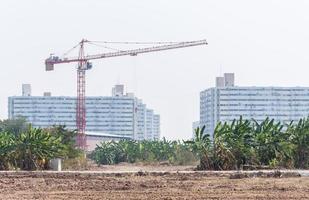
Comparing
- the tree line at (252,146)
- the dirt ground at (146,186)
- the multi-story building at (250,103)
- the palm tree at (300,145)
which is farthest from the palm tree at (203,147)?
the multi-story building at (250,103)

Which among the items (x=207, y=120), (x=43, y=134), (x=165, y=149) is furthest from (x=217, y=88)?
(x=43, y=134)

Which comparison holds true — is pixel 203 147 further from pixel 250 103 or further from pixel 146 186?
pixel 250 103

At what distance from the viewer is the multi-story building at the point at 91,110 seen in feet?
523

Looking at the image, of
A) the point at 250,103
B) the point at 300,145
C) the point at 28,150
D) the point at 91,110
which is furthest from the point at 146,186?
the point at 91,110

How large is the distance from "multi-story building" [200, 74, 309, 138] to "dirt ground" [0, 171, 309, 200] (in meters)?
101

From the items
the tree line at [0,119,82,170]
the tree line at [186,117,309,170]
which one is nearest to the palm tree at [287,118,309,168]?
the tree line at [186,117,309,170]

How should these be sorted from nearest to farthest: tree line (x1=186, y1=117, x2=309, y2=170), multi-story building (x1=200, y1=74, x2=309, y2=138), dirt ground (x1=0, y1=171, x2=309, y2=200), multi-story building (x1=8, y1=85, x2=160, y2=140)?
dirt ground (x1=0, y1=171, x2=309, y2=200)
tree line (x1=186, y1=117, x2=309, y2=170)
multi-story building (x1=200, y1=74, x2=309, y2=138)
multi-story building (x1=8, y1=85, x2=160, y2=140)

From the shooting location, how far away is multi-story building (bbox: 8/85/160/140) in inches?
6280

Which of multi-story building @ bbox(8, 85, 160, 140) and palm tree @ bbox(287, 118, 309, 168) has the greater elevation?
multi-story building @ bbox(8, 85, 160, 140)

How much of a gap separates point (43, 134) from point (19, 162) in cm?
175

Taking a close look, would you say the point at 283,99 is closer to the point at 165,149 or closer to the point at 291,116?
the point at 291,116

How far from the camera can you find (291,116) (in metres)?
145

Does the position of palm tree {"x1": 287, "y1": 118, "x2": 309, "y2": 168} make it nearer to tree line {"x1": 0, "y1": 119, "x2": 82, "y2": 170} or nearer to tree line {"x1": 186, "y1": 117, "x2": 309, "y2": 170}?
tree line {"x1": 186, "y1": 117, "x2": 309, "y2": 170}

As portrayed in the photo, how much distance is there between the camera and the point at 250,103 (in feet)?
458
